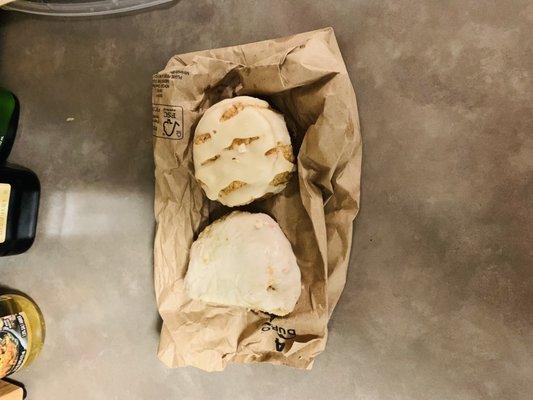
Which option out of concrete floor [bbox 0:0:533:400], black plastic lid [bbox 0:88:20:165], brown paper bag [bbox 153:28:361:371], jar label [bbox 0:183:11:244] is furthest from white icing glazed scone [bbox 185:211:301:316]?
black plastic lid [bbox 0:88:20:165]

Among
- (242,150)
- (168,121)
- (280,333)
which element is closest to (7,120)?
(168,121)

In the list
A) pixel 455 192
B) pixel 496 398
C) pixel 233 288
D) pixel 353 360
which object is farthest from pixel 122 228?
pixel 496 398

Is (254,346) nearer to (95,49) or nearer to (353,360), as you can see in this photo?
(353,360)

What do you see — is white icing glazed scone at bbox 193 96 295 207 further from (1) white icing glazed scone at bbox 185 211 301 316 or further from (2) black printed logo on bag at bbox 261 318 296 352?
(2) black printed logo on bag at bbox 261 318 296 352

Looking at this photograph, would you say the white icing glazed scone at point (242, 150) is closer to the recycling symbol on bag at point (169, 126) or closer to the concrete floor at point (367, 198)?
the recycling symbol on bag at point (169, 126)

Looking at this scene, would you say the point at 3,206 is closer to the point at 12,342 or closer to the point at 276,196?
the point at 12,342
